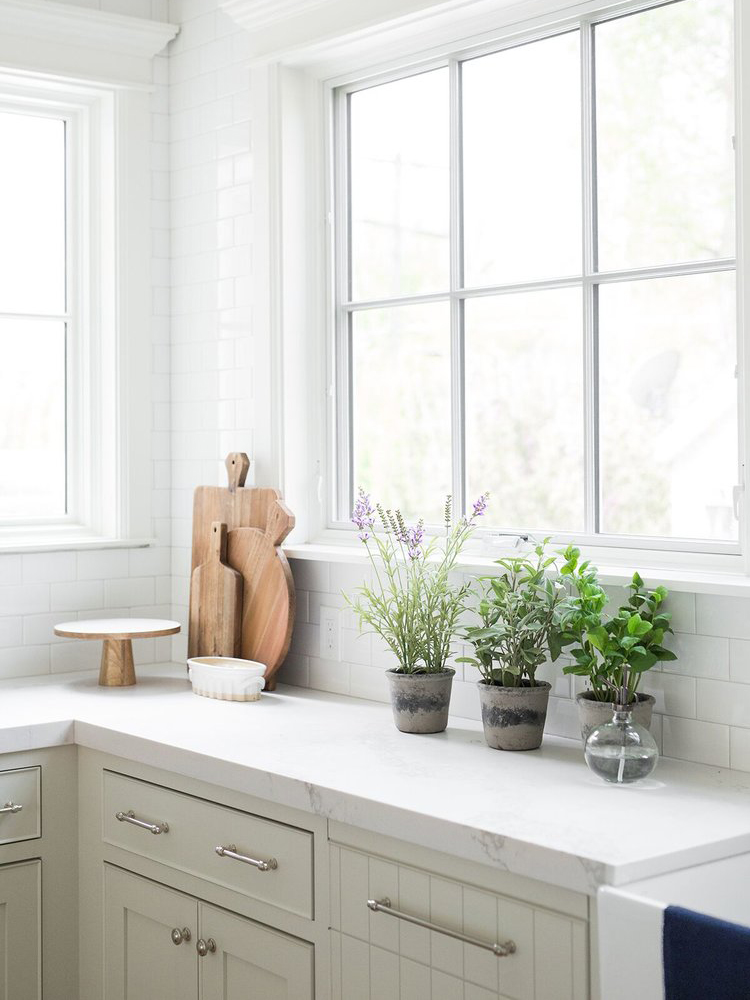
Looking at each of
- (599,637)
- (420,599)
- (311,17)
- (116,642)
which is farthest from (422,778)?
(311,17)

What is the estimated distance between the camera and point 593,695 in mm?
2412

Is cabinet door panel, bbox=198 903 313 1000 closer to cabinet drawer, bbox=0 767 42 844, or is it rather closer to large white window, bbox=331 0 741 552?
cabinet drawer, bbox=0 767 42 844

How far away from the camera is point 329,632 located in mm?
3215

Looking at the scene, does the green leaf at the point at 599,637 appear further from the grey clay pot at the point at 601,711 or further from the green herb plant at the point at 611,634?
the grey clay pot at the point at 601,711

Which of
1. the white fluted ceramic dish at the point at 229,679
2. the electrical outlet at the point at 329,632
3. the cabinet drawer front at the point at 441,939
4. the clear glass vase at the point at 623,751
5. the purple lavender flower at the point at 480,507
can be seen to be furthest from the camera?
the electrical outlet at the point at 329,632

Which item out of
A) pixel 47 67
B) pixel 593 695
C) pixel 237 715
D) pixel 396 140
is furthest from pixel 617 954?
pixel 47 67

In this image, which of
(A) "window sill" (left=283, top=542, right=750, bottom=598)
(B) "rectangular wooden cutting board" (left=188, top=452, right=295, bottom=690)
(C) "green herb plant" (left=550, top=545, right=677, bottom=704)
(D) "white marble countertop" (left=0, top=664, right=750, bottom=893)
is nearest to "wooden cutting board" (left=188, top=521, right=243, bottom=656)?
(B) "rectangular wooden cutting board" (left=188, top=452, right=295, bottom=690)

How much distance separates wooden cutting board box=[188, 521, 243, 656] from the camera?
130 inches

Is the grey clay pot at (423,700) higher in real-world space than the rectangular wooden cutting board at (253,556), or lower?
lower

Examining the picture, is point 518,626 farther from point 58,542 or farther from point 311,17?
point 311,17

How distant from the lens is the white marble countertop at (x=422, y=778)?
189 centimetres

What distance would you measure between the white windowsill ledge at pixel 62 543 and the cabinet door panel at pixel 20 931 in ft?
3.16

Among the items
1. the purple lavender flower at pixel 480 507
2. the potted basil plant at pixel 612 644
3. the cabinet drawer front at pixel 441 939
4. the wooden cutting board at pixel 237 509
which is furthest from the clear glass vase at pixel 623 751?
the wooden cutting board at pixel 237 509

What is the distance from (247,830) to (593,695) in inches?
28.9
